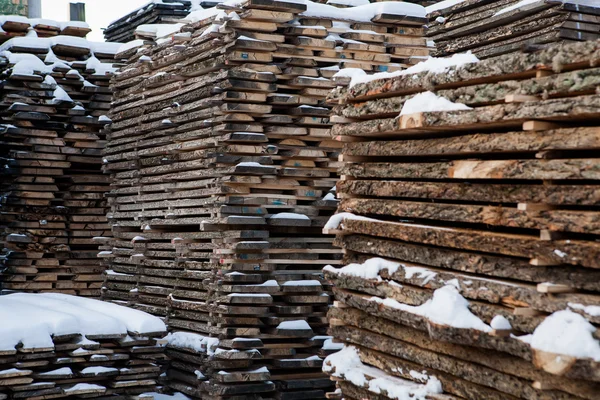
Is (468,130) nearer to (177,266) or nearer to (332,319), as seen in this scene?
(332,319)

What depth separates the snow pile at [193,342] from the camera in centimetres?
1114

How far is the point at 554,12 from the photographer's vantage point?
39.8 feet

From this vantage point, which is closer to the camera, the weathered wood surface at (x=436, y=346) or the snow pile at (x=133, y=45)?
the weathered wood surface at (x=436, y=346)

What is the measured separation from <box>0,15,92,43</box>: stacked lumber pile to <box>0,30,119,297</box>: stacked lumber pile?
744 mm

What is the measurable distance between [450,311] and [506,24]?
7785mm

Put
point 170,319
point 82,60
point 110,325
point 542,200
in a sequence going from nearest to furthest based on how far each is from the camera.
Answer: point 542,200 < point 110,325 < point 170,319 < point 82,60

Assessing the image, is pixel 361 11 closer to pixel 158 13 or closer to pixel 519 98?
pixel 519 98

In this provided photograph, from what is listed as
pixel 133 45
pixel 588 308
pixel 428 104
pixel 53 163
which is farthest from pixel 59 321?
pixel 133 45

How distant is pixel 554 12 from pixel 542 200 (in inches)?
276

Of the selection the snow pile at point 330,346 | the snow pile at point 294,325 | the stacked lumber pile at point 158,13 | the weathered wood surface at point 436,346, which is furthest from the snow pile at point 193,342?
the stacked lumber pile at point 158,13

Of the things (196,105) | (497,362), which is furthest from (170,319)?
(497,362)

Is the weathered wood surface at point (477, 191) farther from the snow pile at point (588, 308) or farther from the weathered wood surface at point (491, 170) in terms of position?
the snow pile at point (588, 308)

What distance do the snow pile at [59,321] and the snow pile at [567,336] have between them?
6.11 m

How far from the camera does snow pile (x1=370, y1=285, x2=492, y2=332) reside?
620cm
